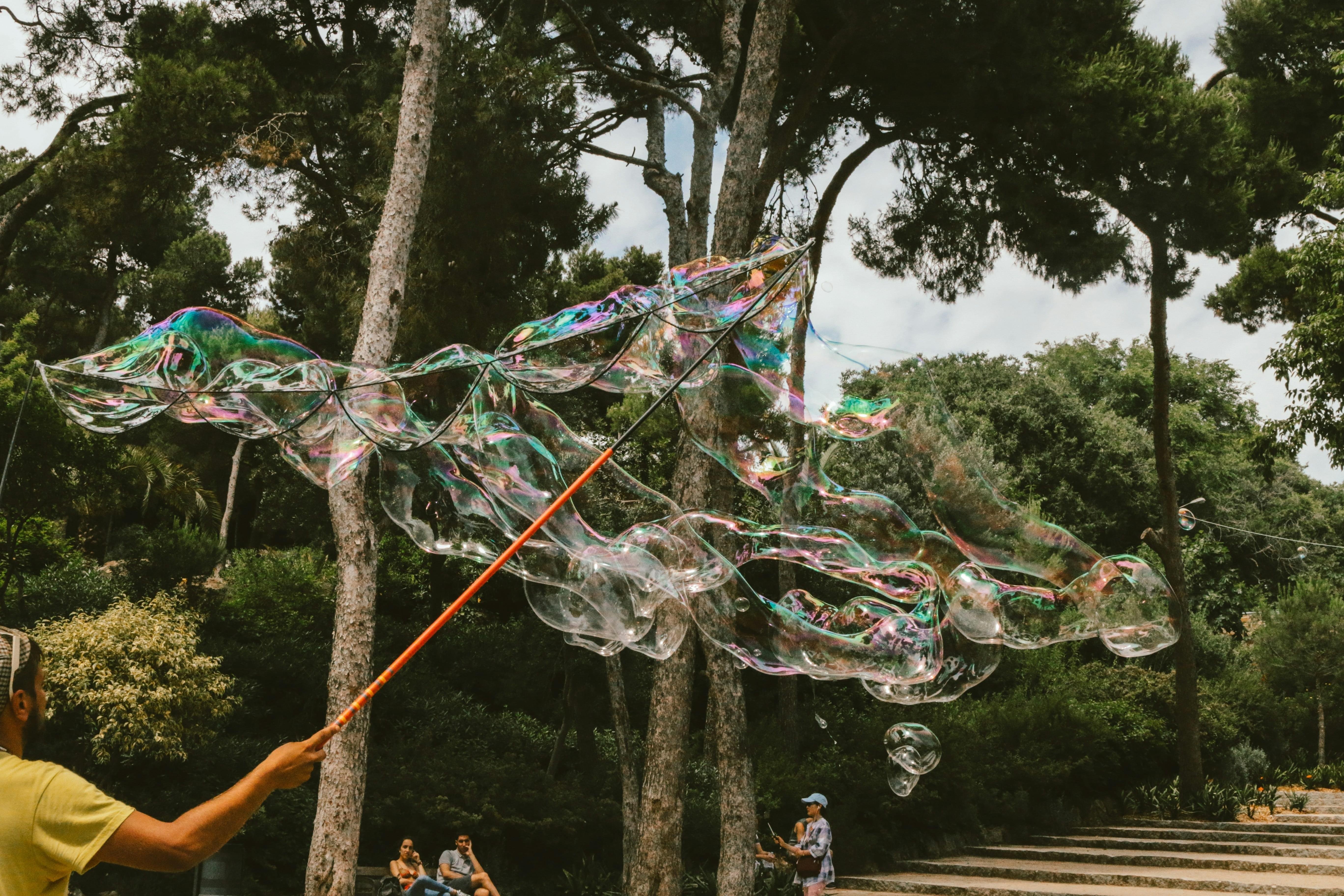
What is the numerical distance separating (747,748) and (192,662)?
19.8 ft

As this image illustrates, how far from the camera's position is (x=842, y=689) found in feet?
62.1

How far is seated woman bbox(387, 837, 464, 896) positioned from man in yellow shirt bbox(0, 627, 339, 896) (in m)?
8.52

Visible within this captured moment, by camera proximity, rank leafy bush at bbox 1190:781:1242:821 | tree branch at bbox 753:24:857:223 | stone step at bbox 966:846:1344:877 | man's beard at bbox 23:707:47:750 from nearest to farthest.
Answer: man's beard at bbox 23:707:47:750 → tree branch at bbox 753:24:857:223 → stone step at bbox 966:846:1344:877 → leafy bush at bbox 1190:781:1242:821

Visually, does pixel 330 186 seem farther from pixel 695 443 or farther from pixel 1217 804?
pixel 1217 804

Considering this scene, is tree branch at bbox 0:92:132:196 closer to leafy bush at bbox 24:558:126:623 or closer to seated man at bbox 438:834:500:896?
leafy bush at bbox 24:558:126:623

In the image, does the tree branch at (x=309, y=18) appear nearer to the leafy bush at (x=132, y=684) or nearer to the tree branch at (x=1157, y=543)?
the leafy bush at (x=132, y=684)

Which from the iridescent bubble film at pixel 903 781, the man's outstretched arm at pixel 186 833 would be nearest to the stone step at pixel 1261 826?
the iridescent bubble film at pixel 903 781

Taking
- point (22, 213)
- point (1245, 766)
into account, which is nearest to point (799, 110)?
point (22, 213)

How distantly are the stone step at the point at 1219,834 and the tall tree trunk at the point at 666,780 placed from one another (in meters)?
9.84

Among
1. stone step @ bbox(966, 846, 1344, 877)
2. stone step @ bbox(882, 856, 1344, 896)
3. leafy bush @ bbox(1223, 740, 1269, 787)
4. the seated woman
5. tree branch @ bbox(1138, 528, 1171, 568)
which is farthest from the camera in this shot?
leafy bush @ bbox(1223, 740, 1269, 787)

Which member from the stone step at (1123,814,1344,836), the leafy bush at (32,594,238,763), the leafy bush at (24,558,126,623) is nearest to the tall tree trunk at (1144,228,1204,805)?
the stone step at (1123,814,1344,836)

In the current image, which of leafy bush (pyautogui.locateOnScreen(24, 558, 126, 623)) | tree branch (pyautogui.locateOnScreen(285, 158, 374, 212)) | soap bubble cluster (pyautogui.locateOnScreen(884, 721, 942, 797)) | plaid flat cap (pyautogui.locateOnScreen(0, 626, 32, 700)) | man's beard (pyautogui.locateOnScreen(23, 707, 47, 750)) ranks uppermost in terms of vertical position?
tree branch (pyautogui.locateOnScreen(285, 158, 374, 212))

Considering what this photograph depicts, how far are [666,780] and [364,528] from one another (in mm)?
3752

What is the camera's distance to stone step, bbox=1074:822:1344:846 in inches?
594
